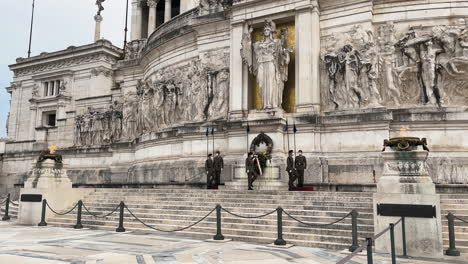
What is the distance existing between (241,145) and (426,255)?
12.1 meters

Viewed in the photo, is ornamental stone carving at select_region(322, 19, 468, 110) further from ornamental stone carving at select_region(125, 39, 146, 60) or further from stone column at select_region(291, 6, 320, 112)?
ornamental stone carving at select_region(125, 39, 146, 60)

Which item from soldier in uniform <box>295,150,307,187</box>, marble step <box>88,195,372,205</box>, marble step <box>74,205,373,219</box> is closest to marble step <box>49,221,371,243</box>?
marble step <box>74,205,373,219</box>

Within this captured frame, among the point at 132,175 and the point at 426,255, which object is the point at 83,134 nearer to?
the point at 132,175

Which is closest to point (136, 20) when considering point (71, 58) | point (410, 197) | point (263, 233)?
Result: point (71, 58)

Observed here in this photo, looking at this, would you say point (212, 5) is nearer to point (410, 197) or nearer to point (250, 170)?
point (250, 170)

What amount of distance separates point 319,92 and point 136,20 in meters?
34.5

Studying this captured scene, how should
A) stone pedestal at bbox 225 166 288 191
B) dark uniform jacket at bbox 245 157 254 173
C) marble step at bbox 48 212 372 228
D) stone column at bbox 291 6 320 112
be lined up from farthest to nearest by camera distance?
stone column at bbox 291 6 320 112, stone pedestal at bbox 225 166 288 191, dark uniform jacket at bbox 245 157 254 173, marble step at bbox 48 212 372 228

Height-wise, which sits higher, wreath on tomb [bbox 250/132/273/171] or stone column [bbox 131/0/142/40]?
stone column [bbox 131/0/142/40]

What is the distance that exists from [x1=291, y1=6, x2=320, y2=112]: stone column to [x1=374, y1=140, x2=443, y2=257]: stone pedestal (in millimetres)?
9494

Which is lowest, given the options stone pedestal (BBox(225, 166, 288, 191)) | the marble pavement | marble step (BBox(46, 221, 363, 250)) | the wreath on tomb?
the marble pavement

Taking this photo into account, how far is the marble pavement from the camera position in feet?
30.3

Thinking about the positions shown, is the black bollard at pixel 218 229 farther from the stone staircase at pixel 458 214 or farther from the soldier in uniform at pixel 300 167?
the stone staircase at pixel 458 214

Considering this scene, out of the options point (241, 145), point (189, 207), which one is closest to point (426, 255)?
point (189, 207)

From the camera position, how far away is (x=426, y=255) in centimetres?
945
